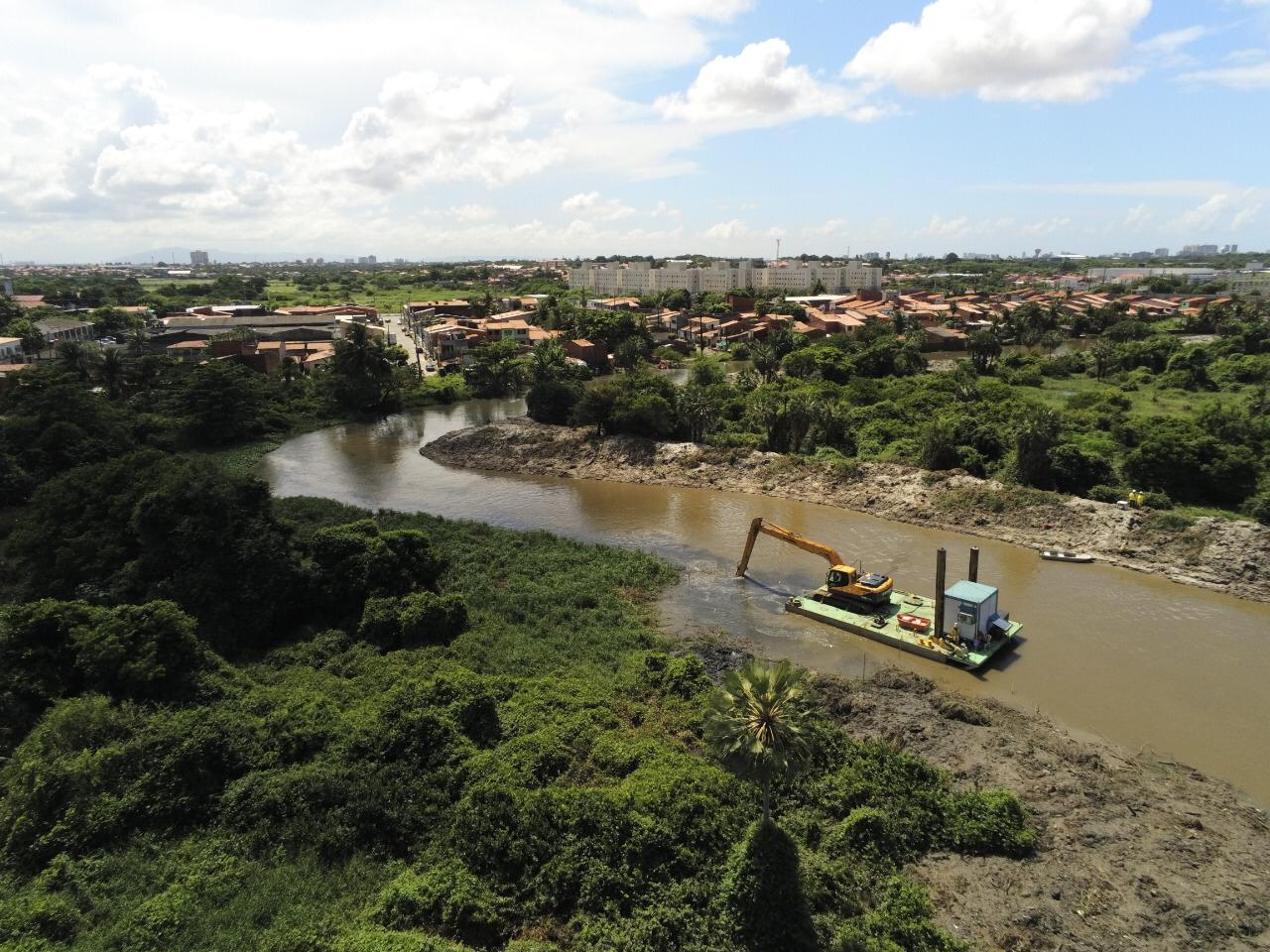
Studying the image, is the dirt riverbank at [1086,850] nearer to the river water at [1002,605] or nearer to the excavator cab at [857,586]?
the river water at [1002,605]

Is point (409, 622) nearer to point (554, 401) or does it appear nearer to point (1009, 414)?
point (554, 401)

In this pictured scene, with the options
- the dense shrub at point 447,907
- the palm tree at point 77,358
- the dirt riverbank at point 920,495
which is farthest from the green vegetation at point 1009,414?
the palm tree at point 77,358

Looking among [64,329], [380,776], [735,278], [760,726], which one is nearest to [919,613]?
[760,726]

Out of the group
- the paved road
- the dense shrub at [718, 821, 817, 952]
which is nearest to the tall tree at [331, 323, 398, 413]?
the paved road

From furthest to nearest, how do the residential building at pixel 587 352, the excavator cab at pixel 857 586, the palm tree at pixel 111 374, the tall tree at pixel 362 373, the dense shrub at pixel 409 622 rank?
the residential building at pixel 587 352, the tall tree at pixel 362 373, the palm tree at pixel 111 374, the excavator cab at pixel 857 586, the dense shrub at pixel 409 622

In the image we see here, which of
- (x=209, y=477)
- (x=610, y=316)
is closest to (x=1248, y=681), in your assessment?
(x=209, y=477)

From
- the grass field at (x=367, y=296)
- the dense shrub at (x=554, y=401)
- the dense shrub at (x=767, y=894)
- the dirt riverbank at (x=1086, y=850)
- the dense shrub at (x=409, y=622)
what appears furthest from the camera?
the grass field at (x=367, y=296)

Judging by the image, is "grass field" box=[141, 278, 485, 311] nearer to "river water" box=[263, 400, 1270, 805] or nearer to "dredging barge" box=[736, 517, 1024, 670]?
"river water" box=[263, 400, 1270, 805]
